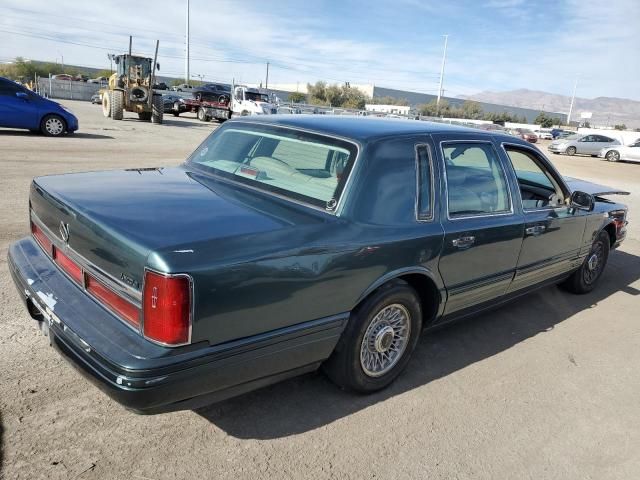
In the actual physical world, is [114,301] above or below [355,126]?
below

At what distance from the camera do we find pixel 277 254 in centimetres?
248

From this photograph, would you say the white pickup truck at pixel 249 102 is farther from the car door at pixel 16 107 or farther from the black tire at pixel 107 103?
the car door at pixel 16 107

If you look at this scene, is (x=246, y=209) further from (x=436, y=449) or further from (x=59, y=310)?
(x=436, y=449)

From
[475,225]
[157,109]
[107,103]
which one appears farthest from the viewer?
[157,109]

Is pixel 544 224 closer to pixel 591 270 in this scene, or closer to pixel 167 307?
pixel 591 270

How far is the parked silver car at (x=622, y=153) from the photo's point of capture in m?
28.5

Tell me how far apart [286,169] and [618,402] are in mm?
2768

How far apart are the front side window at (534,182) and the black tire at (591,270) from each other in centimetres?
97

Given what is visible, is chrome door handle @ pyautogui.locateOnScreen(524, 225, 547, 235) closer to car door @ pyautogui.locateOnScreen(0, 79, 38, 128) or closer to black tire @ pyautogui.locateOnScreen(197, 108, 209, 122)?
car door @ pyautogui.locateOnScreen(0, 79, 38, 128)

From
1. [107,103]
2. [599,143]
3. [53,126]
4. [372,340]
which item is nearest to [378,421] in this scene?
[372,340]

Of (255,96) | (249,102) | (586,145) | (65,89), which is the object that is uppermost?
(255,96)

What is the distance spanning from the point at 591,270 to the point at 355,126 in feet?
11.8

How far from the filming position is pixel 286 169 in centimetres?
340

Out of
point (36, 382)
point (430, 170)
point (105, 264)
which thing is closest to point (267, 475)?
point (105, 264)
